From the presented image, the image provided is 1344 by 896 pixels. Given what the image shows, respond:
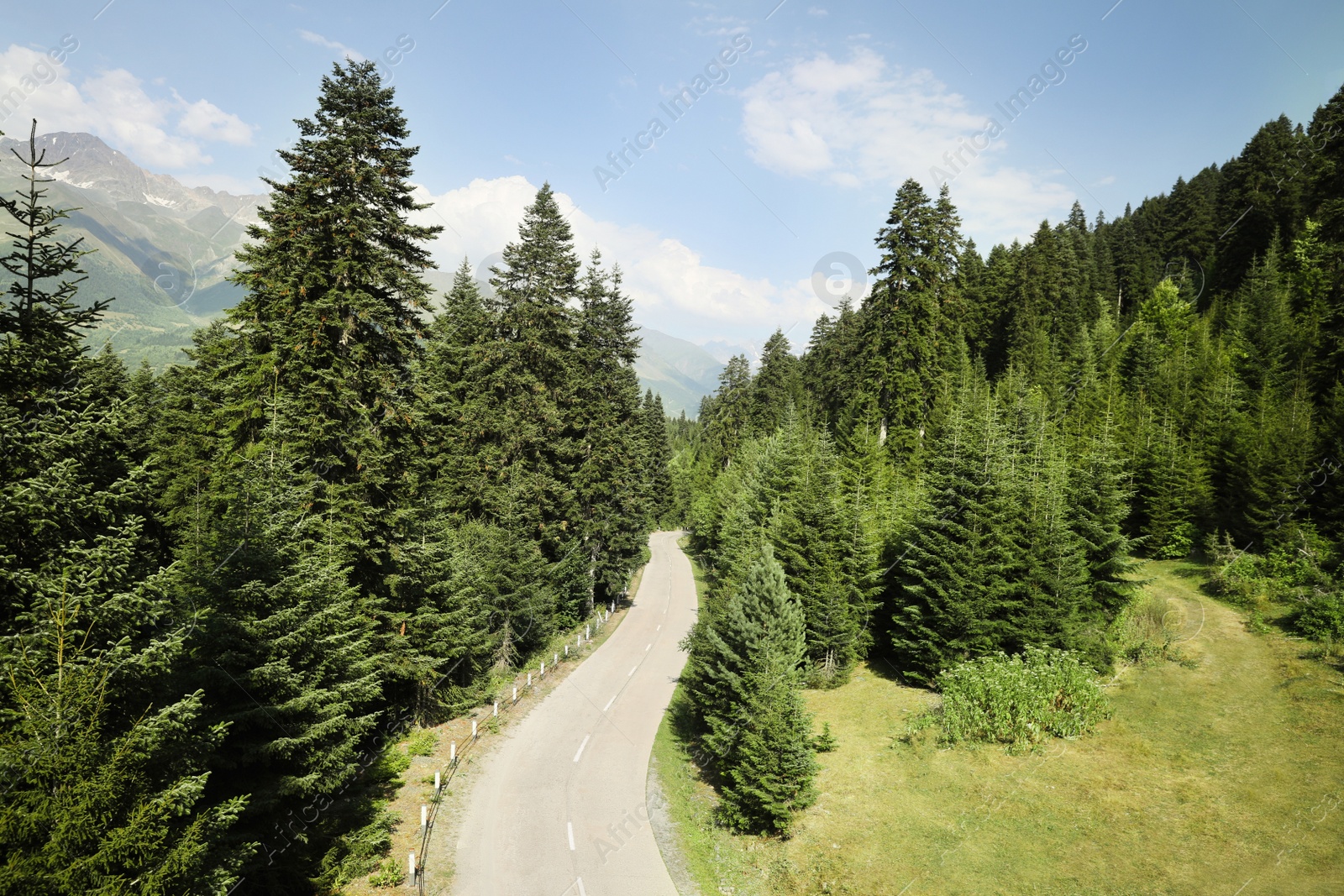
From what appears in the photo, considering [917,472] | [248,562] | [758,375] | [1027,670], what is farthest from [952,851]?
[758,375]

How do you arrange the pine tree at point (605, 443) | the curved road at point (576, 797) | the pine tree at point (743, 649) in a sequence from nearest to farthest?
the curved road at point (576, 797) < the pine tree at point (743, 649) < the pine tree at point (605, 443)

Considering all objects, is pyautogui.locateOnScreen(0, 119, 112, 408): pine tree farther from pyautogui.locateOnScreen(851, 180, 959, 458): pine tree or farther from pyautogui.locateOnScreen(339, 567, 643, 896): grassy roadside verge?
pyautogui.locateOnScreen(851, 180, 959, 458): pine tree

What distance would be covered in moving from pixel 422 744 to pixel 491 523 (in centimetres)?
1046

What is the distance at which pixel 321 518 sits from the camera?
15836 mm

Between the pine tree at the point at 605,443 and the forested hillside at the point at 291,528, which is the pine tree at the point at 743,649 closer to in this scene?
the forested hillside at the point at 291,528

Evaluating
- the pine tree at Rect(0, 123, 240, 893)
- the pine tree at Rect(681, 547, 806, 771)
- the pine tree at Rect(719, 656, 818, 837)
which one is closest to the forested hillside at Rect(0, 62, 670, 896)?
the pine tree at Rect(0, 123, 240, 893)

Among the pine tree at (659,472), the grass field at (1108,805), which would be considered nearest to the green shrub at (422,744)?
the grass field at (1108,805)

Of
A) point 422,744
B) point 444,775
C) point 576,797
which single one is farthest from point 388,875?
point 422,744

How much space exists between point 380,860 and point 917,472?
30056 mm

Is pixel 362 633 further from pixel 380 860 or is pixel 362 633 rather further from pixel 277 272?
pixel 277 272

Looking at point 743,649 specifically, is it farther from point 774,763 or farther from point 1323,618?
point 1323,618

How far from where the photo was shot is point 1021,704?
1831cm

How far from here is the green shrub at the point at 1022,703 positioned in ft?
59.2

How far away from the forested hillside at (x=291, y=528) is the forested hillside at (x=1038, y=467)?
9.46 m
